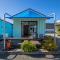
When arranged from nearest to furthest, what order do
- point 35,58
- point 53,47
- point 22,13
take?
point 35,58, point 53,47, point 22,13

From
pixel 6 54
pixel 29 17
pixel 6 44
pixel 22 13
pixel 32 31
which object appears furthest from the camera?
pixel 32 31

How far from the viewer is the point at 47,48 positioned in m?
12.1

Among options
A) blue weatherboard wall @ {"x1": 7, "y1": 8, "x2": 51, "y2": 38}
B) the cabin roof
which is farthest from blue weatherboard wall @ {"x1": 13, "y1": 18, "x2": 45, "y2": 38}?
the cabin roof

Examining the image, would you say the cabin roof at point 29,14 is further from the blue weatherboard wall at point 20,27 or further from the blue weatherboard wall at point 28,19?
the blue weatherboard wall at point 20,27

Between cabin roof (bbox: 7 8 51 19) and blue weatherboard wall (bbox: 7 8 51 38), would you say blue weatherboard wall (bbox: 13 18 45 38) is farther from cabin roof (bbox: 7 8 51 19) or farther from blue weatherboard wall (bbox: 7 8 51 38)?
cabin roof (bbox: 7 8 51 19)

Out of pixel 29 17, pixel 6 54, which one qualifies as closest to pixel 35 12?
pixel 29 17

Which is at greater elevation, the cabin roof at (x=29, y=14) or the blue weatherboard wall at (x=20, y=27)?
the cabin roof at (x=29, y=14)

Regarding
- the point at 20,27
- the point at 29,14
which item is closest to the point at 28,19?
the point at 29,14

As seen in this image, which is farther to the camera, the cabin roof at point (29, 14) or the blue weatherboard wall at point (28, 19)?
the blue weatherboard wall at point (28, 19)

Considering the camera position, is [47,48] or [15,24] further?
[15,24]

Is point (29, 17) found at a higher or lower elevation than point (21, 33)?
higher

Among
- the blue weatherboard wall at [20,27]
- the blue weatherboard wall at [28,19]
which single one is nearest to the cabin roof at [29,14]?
the blue weatherboard wall at [28,19]

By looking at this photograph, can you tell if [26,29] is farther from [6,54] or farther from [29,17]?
[6,54]

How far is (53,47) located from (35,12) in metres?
7.04
